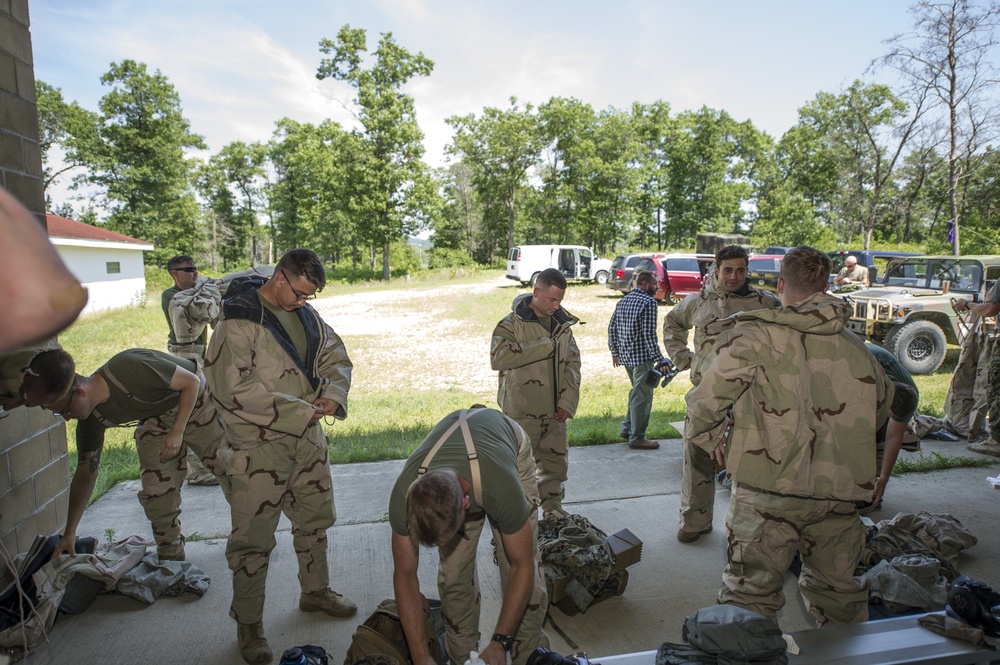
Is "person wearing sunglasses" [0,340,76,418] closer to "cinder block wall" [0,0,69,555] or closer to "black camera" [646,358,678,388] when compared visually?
"cinder block wall" [0,0,69,555]

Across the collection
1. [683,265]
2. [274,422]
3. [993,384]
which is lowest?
[993,384]

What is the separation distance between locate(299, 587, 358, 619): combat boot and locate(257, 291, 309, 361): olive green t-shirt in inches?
52.6

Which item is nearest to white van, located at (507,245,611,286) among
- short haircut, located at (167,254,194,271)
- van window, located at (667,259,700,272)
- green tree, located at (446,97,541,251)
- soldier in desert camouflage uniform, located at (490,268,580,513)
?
van window, located at (667,259,700,272)

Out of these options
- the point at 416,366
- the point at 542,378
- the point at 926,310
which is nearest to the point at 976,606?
the point at 542,378

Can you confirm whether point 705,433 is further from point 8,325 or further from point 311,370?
point 8,325

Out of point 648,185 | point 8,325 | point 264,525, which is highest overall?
Result: point 648,185

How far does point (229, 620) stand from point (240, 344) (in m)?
1.56

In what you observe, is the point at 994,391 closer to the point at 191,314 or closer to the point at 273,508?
the point at 273,508

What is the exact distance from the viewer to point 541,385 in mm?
4285

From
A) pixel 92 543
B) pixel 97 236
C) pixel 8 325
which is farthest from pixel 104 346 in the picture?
pixel 8 325

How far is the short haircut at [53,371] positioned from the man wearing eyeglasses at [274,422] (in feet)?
2.17

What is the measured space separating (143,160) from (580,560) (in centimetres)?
3923

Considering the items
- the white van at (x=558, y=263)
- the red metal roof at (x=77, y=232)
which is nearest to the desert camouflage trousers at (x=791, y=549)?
the white van at (x=558, y=263)

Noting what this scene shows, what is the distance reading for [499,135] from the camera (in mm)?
39469
